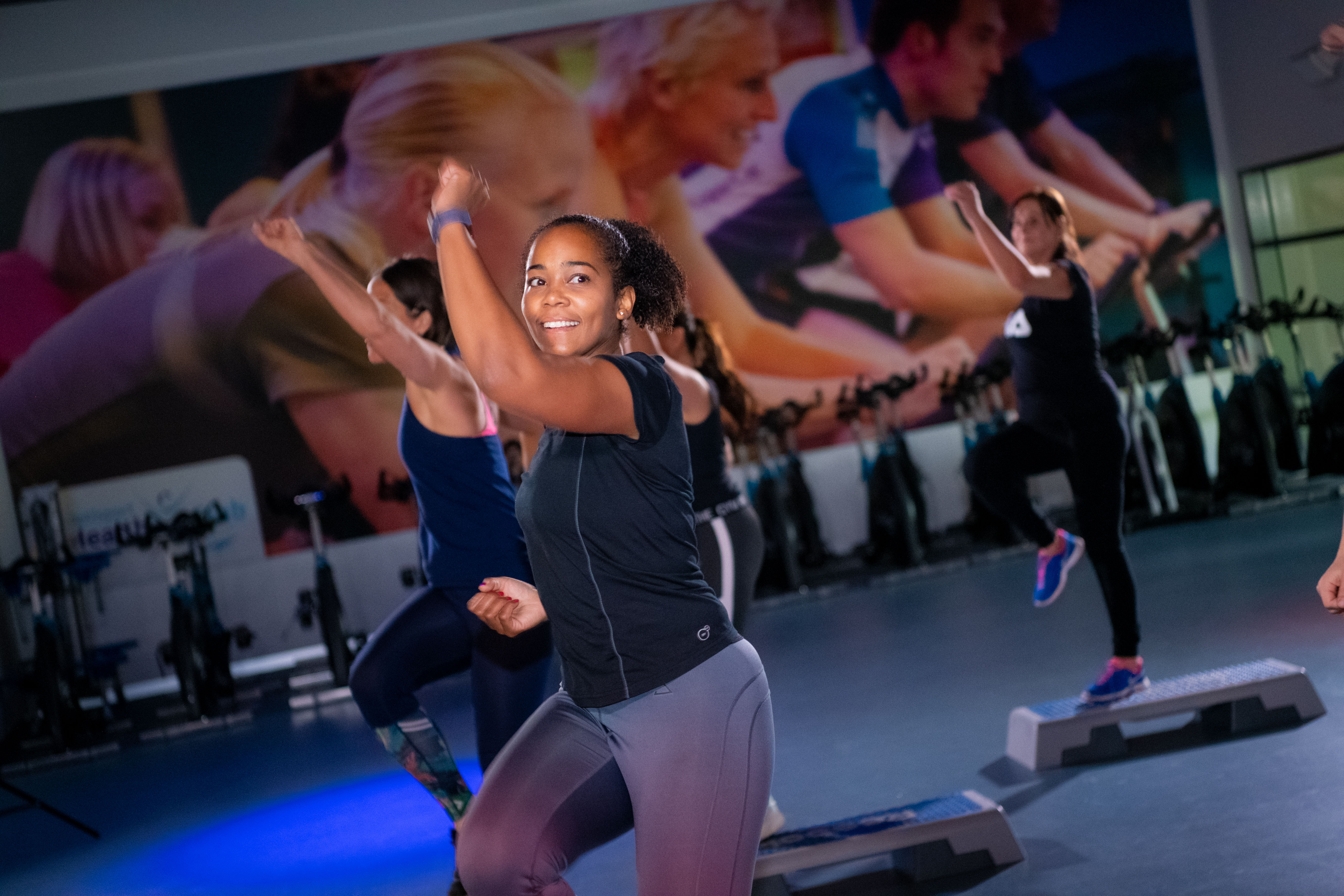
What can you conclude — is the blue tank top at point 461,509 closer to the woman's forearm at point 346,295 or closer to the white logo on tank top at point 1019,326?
the woman's forearm at point 346,295

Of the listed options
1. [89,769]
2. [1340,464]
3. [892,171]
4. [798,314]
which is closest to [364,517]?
[89,769]

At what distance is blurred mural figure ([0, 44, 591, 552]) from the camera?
8703 mm

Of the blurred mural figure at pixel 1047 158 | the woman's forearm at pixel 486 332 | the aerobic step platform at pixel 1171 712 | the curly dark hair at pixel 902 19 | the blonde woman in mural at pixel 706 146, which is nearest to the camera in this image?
the woman's forearm at pixel 486 332

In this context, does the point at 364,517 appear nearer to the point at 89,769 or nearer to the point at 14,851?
the point at 89,769

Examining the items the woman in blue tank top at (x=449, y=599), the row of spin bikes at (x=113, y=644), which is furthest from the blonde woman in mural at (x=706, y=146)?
the woman in blue tank top at (x=449, y=599)

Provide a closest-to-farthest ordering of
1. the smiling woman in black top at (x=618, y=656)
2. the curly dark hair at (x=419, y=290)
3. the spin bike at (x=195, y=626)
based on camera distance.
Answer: the smiling woman in black top at (x=618, y=656), the curly dark hair at (x=419, y=290), the spin bike at (x=195, y=626)

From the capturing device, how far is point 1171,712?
11.9 ft

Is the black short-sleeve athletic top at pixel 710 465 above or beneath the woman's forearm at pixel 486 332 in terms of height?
beneath

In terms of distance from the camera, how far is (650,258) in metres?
1.97

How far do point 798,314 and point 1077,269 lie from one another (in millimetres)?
5493

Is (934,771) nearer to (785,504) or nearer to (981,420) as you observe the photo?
(785,504)

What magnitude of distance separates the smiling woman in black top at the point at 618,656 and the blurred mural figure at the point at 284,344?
715cm

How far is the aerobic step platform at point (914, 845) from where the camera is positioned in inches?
115

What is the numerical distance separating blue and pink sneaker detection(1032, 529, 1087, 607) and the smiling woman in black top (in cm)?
253
